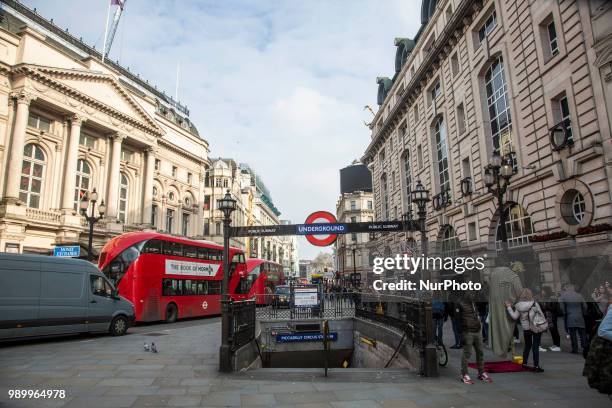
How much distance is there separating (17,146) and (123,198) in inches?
523

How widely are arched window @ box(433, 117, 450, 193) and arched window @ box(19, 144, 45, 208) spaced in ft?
105

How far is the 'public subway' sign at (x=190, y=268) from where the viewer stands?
806 inches

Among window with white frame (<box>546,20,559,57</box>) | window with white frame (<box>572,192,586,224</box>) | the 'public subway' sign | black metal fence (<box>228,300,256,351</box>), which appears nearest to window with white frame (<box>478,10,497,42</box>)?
window with white frame (<box>546,20,559,57</box>)

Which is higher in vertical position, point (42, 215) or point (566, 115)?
point (566, 115)

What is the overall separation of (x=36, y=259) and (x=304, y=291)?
10.7 meters

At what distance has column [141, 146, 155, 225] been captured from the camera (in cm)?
4272

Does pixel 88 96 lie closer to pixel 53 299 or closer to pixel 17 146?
pixel 17 146

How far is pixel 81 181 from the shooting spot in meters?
37.2

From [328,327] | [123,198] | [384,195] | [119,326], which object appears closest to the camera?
[328,327]

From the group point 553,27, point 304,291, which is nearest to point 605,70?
point 553,27

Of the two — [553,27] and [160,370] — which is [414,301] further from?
[553,27]

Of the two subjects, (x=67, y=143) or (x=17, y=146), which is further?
(x=67, y=143)

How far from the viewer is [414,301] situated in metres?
9.52

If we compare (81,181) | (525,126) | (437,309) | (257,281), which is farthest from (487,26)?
(81,181)
